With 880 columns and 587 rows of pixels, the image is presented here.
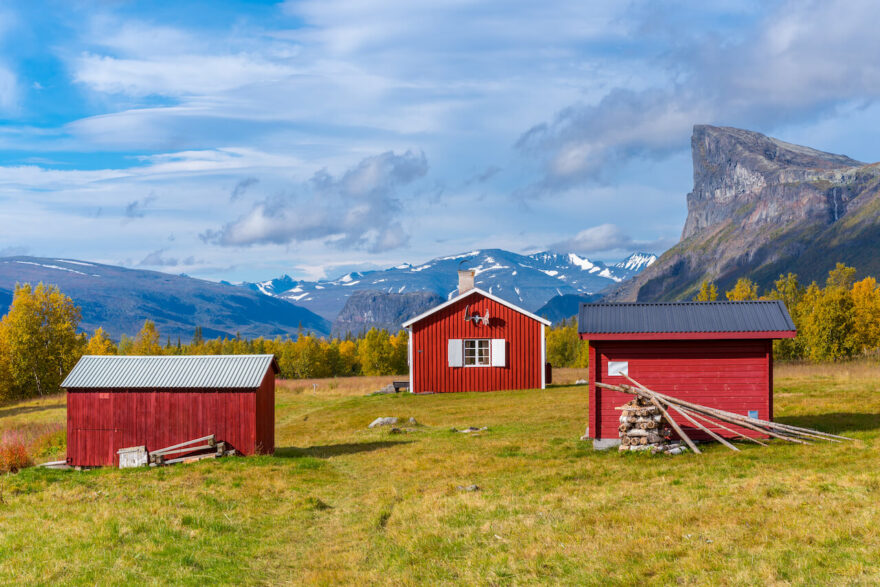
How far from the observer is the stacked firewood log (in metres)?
19.5

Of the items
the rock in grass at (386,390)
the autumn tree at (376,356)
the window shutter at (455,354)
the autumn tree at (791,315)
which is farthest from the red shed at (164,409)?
the autumn tree at (376,356)

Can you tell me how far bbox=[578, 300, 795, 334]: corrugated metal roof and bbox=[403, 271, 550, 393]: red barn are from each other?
20.3 metres

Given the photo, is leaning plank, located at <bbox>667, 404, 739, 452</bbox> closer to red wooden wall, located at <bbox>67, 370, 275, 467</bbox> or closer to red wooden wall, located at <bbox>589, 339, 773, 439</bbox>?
red wooden wall, located at <bbox>589, 339, 773, 439</bbox>

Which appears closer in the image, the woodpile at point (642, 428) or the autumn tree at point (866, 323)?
the woodpile at point (642, 428)

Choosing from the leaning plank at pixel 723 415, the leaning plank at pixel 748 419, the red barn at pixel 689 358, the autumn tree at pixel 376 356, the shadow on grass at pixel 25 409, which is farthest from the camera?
the autumn tree at pixel 376 356

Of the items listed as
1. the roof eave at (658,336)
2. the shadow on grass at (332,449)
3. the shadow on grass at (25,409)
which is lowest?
the shadow on grass at (25,409)

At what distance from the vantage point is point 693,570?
30.3ft

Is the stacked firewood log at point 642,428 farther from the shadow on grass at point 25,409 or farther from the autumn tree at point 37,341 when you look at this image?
the autumn tree at point 37,341

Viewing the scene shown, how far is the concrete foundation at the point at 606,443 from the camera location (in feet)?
69.3

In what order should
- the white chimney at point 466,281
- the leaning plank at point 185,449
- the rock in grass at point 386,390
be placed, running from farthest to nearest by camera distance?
the white chimney at point 466,281, the rock in grass at point 386,390, the leaning plank at point 185,449

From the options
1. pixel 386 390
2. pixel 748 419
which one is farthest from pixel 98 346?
pixel 748 419

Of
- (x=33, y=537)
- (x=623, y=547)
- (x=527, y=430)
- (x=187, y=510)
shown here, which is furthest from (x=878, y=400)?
(x=33, y=537)

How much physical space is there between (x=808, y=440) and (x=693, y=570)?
13.0 m

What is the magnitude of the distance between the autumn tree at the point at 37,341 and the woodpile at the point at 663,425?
63.3 meters
